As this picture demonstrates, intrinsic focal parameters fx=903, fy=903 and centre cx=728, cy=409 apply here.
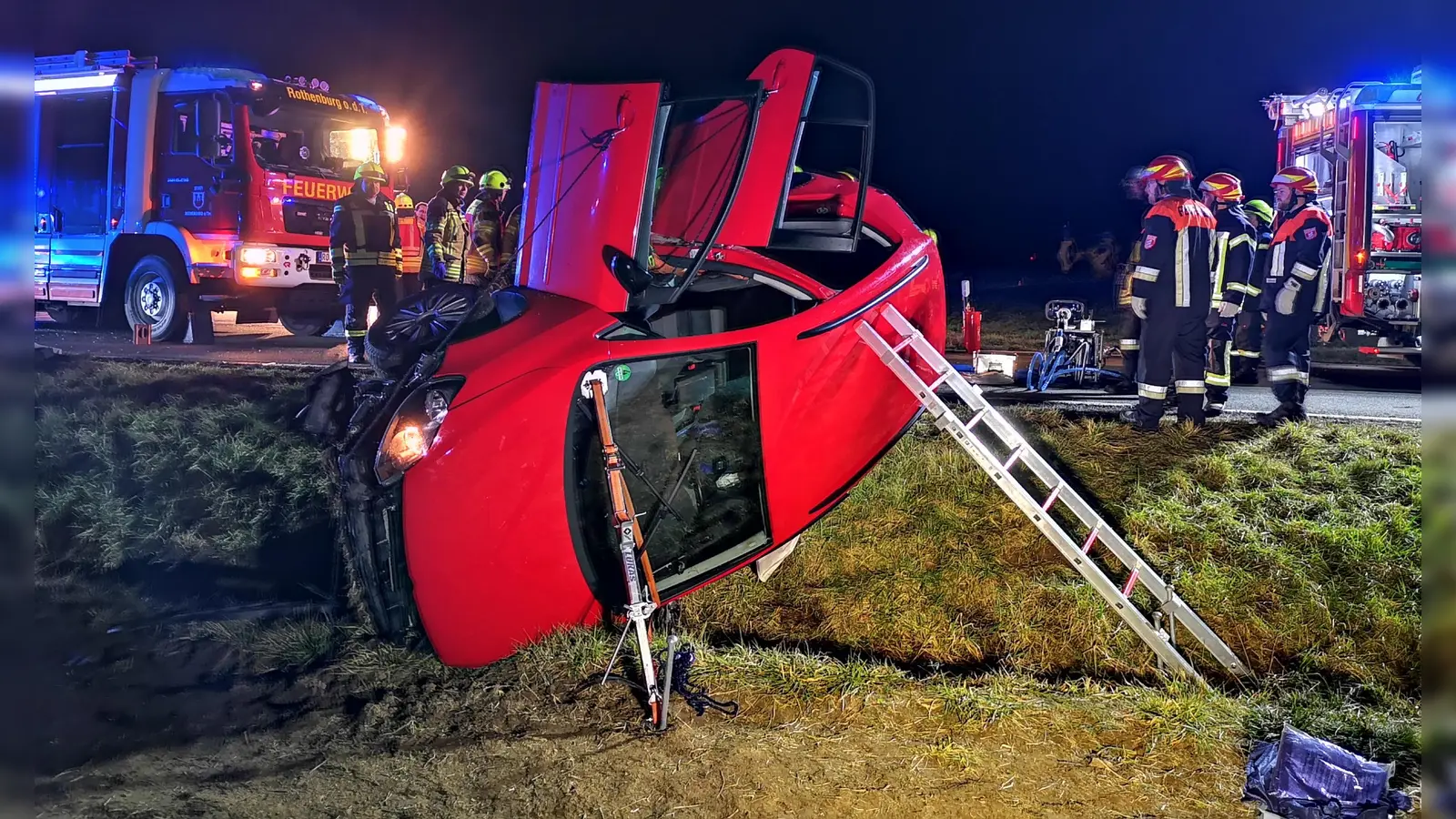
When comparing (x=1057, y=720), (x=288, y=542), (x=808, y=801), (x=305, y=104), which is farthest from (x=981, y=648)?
(x=305, y=104)

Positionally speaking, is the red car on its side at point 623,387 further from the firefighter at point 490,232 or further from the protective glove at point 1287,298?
the firefighter at point 490,232

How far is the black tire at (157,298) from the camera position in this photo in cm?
1016

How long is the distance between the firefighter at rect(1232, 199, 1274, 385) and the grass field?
1.69 m

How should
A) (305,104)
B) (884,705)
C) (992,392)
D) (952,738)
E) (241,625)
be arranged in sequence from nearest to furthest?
(952,738), (884,705), (241,625), (992,392), (305,104)

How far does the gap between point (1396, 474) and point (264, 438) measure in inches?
279

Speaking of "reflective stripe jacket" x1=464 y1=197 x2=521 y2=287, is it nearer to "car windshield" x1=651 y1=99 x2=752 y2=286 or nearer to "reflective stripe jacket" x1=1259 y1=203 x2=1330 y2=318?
"car windshield" x1=651 y1=99 x2=752 y2=286

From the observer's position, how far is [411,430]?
10.3 feet

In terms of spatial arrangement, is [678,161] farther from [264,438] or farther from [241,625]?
[264,438]

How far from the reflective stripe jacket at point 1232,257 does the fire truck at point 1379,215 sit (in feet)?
16.3

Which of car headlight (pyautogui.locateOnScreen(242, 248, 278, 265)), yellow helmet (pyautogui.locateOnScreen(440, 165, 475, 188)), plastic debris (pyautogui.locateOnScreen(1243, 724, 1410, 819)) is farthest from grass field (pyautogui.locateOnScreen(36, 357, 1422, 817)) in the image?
car headlight (pyautogui.locateOnScreen(242, 248, 278, 265))

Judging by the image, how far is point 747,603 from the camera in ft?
14.7

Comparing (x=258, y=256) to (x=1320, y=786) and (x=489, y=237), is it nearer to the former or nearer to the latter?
(x=489, y=237)

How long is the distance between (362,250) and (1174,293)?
7169 millimetres

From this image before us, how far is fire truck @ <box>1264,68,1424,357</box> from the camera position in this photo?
1018 cm
